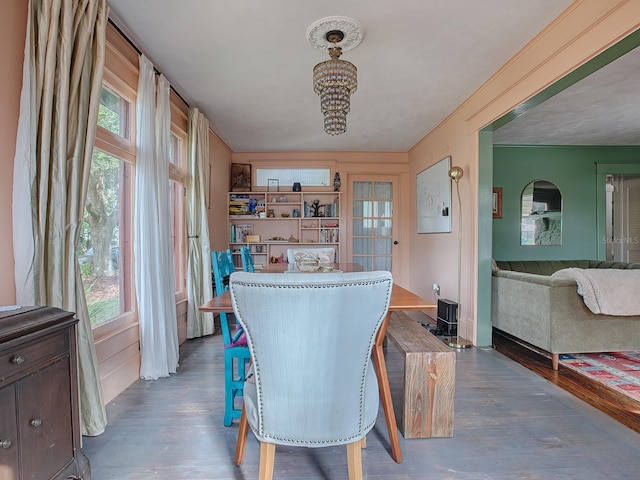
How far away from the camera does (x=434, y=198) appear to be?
4.36m

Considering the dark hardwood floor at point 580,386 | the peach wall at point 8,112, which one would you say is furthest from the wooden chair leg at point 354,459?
the dark hardwood floor at point 580,386

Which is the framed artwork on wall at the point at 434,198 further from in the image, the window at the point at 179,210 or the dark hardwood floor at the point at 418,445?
the window at the point at 179,210

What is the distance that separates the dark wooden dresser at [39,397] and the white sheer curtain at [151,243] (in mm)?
1191

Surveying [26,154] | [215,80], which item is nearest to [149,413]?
[26,154]

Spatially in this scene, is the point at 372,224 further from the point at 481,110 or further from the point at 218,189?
the point at 481,110

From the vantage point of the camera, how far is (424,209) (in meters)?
4.75

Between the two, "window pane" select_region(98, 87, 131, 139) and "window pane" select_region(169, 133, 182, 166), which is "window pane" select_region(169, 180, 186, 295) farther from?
"window pane" select_region(98, 87, 131, 139)

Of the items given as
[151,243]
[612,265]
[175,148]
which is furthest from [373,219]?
[151,243]

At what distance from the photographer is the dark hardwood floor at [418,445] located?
1.49 meters

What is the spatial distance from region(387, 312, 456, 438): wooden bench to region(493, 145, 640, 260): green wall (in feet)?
12.5

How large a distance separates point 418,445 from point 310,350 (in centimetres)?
109

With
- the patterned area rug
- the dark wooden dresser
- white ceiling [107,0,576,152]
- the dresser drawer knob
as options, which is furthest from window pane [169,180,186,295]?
the patterned area rug

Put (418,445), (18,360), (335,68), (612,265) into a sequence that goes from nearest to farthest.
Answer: (18,360)
(418,445)
(335,68)
(612,265)

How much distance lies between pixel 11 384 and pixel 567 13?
3215 millimetres
